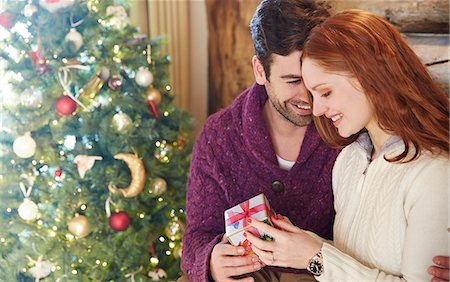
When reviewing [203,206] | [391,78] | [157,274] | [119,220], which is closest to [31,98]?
[119,220]

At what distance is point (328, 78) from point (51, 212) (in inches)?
57.1

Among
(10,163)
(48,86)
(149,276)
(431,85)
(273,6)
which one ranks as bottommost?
(149,276)

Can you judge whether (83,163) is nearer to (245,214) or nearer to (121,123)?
(121,123)

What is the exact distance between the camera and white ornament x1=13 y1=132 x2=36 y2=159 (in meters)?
2.30

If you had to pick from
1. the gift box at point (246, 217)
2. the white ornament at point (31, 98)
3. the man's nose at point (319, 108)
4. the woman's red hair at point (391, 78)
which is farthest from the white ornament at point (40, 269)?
the woman's red hair at point (391, 78)

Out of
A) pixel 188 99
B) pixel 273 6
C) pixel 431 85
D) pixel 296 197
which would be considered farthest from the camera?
pixel 188 99

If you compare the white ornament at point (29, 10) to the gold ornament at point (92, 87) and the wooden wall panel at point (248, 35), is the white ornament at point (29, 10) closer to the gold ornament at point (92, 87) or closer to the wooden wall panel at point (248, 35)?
the gold ornament at point (92, 87)

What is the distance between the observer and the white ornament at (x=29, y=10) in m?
2.28

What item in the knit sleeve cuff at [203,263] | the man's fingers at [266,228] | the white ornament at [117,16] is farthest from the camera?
the white ornament at [117,16]

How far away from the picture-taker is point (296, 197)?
1946 millimetres

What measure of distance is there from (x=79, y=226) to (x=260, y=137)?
37.0 inches

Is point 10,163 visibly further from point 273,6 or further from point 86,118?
point 273,6

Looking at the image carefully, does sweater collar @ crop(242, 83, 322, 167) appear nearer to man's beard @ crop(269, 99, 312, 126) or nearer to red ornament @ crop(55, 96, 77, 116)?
man's beard @ crop(269, 99, 312, 126)

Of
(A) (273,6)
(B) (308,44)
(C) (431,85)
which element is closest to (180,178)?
(A) (273,6)
